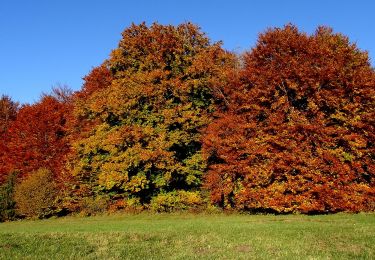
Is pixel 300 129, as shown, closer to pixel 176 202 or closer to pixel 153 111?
pixel 176 202

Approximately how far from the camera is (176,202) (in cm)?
3847

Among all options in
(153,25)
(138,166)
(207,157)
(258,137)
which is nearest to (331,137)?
(258,137)

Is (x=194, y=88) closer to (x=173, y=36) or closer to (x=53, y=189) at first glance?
(x=173, y=36)

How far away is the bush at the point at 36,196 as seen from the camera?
4044cm

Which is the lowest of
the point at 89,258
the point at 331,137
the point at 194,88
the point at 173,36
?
the point at 89,258

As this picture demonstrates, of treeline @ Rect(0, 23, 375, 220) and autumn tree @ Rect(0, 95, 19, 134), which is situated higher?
autumn tree @ Rect(0, 95, 19, 134)

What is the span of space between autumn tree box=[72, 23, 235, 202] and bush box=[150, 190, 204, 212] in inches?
43.2

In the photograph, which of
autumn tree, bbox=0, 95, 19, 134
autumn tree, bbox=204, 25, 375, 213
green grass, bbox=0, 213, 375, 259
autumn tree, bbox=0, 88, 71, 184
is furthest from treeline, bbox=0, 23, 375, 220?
autumn tree, bbox=0, 95, 19, 134

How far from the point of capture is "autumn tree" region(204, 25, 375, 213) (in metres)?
30.0

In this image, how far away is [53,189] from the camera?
41.8m

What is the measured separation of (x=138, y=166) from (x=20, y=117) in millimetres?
25096

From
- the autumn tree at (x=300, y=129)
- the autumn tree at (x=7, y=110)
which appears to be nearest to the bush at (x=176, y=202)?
the autumn tree at (x=300, y=129)

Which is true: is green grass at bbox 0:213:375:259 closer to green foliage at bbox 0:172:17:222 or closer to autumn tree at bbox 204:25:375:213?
autumn tree at bbox 204:25:375:213

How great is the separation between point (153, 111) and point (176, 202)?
8.46 meters
